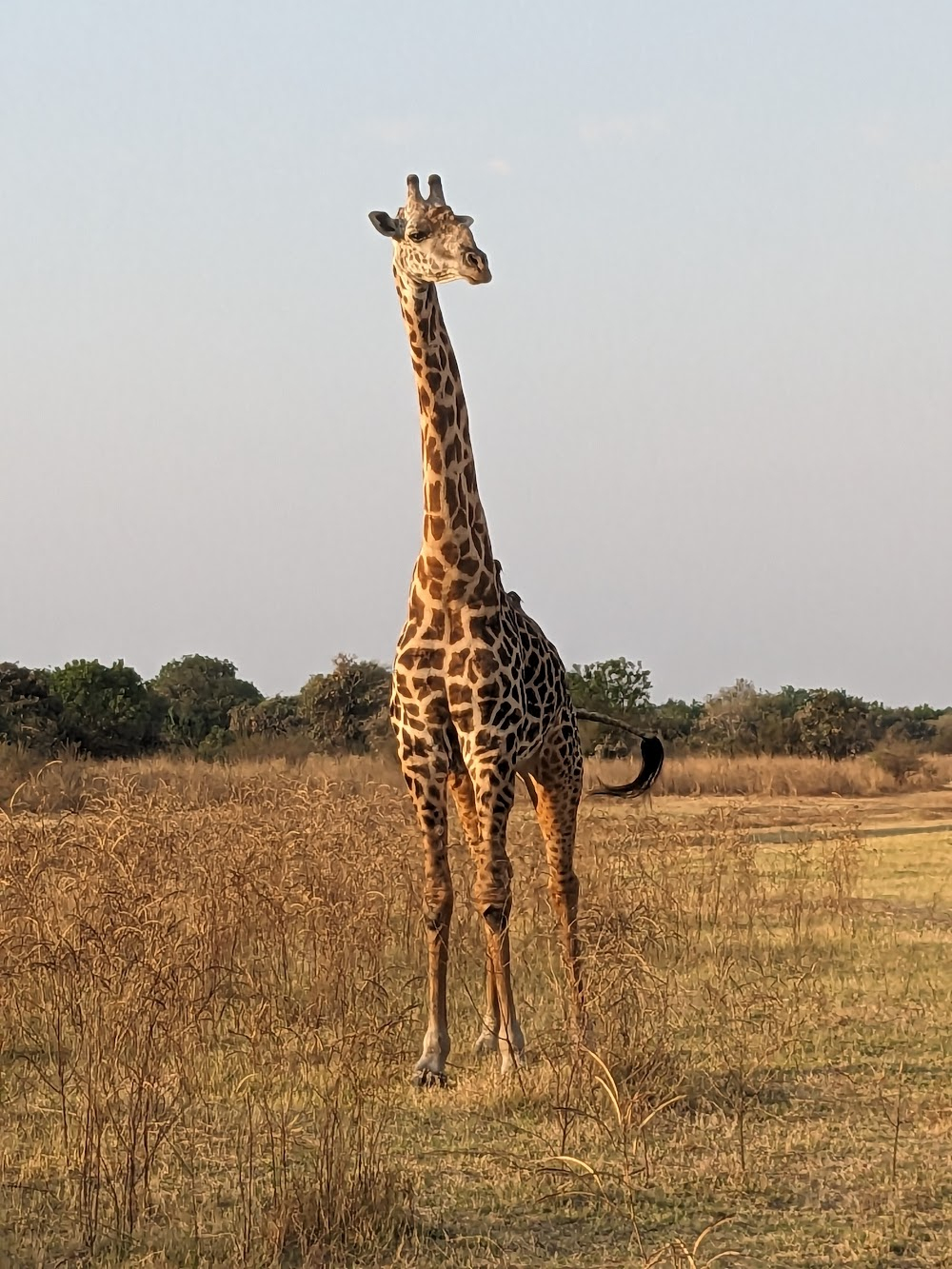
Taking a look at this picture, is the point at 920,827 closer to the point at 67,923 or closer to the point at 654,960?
the point at 654,960

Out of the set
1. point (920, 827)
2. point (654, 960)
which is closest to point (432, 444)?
point (654, 960)

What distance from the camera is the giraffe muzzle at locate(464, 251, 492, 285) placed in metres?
6.31

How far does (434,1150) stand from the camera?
562 centimetres

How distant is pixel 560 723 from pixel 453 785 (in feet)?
2.38

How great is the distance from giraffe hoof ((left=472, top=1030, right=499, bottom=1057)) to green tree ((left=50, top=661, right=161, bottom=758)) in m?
21.8

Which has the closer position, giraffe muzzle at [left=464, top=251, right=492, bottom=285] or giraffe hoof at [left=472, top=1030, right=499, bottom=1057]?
giraffe muzzle at [left=464, top=251, right=492, bottom=285]

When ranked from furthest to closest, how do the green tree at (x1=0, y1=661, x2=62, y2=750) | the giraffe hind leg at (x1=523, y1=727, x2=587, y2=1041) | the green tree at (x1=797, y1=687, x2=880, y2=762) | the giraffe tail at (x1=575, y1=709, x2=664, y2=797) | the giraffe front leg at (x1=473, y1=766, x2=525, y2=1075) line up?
the green tree at (x1=797, y1=687, x2=880, y2=762) → the green tree at (x1=0, y1=661, x2=62, y2=750) → the giraffe tail at (x1=575, y1=709, x2=664, y2=797) → the giraffe hind leg at (x1=523, y1=727, x2=587, y2=1041) → the giraffe front leg at (x1=473, y1=766, x2=525, y2=1075)

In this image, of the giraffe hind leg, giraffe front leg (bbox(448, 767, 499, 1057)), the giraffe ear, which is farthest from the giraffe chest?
the giraffe ear

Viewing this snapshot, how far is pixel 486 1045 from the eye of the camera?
288 inches

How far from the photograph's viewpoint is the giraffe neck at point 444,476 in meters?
6.98

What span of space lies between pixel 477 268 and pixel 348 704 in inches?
1089

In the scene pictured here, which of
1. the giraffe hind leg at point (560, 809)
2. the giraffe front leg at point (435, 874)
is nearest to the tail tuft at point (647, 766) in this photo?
the giraffe hind leg at point (560, 809)

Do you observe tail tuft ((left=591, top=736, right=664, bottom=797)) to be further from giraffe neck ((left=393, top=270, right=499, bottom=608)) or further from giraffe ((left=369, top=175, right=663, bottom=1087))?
giraffe neck ((left=393, top=270, right=499, bottom=608))

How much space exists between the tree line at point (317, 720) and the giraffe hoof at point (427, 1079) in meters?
17.6
